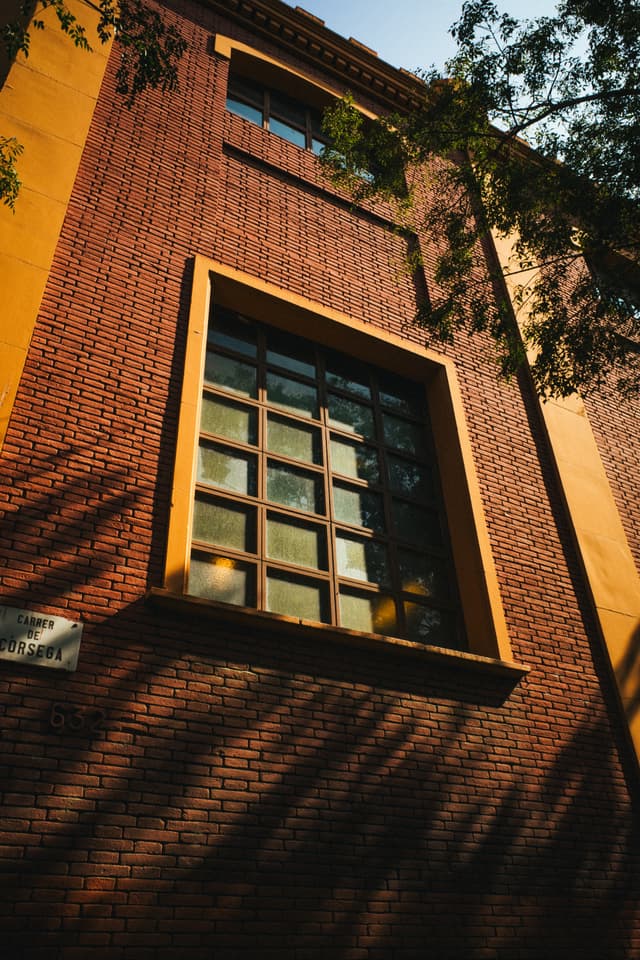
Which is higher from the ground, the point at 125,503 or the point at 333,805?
the point at 125,503

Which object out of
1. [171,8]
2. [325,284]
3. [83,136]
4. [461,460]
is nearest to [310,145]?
[171,8]

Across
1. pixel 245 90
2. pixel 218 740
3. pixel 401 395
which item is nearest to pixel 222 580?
pixel 218 740

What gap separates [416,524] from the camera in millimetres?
7797

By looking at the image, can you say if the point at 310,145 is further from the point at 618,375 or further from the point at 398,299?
the point at 618,375

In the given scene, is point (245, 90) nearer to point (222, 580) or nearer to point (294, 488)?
point (294, 488)

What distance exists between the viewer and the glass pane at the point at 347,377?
835cm

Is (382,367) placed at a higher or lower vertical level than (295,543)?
higher

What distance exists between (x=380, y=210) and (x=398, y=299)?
1.86m

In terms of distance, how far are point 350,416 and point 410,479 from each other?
1021mm

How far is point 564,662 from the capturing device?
23.4 feet

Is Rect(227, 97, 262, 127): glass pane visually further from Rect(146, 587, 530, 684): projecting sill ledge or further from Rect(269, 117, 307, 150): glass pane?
Rect(146, 587, 530, 684): projecting sill ledge

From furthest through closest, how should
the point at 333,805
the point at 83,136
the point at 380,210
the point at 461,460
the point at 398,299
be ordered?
1. the point at 380,210
2. the point at 398,299
3. the point at 461,460
4. the point at 83,136
5. the point at 333,805

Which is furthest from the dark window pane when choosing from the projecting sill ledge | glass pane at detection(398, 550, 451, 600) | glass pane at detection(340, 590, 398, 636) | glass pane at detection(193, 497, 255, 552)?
the projecting sill ledge

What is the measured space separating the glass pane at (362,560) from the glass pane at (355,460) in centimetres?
82
